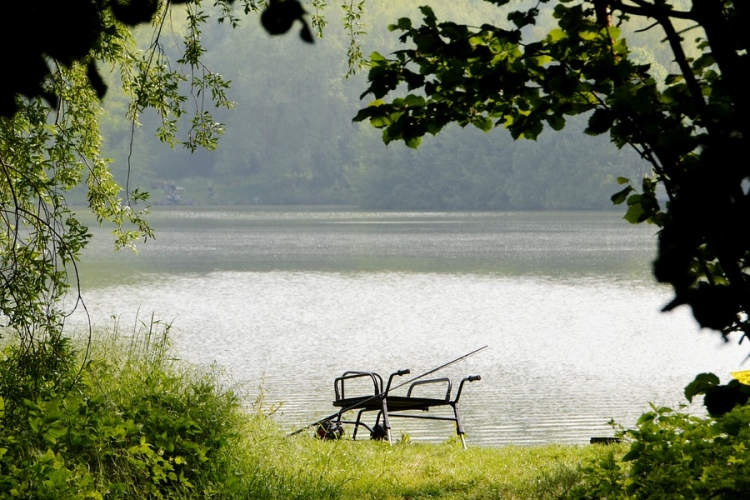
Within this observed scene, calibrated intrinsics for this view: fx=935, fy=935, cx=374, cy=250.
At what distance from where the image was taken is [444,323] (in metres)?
19.8

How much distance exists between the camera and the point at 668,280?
1.51 meters

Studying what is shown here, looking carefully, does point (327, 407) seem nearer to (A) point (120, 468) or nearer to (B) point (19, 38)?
(A) point (120, 468)

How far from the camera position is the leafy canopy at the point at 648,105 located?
147 centimetres

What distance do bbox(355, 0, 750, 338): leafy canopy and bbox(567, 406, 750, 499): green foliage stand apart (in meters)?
1.74

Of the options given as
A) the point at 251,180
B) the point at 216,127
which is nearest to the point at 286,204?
the point at 251,180

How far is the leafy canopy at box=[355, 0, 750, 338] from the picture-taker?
1467 mm

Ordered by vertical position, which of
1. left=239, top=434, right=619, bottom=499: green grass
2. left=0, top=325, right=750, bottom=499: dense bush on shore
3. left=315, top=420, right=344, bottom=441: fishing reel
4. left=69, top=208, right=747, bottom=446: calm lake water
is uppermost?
left=0, top=325, right=750, bottom=499: dense bush on shore

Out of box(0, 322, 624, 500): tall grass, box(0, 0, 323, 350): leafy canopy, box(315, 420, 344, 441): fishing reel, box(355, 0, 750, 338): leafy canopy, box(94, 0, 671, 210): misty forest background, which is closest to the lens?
box(355, 0, 750, 338): leafy canopy

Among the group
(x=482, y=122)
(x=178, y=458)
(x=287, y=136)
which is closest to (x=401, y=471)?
(x=178, y=458)

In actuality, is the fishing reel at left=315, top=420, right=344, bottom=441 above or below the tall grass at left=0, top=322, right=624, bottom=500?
below

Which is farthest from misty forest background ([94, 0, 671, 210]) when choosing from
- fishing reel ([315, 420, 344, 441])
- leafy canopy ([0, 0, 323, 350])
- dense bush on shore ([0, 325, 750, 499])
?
dense bush on shore ([0, 325, 750, 499])

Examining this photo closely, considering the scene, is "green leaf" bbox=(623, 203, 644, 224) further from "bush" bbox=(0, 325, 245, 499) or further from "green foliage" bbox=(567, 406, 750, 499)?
"bush" bbox=(0, 325, 245, 499)

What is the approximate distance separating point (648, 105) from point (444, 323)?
17458 millimetres

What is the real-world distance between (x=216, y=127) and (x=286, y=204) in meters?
101
